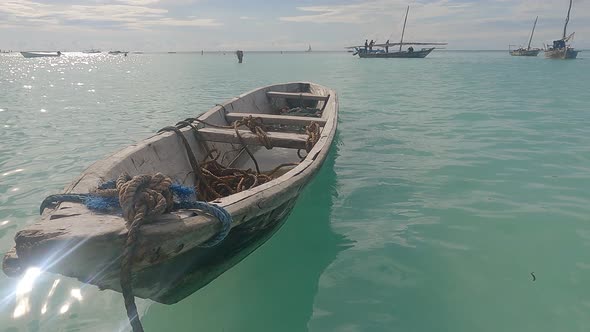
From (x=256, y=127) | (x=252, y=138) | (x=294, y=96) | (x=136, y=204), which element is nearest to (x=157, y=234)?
(x=136, y=204)

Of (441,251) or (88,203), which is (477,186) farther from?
(88,203)

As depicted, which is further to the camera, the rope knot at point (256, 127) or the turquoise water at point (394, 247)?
the rope knot at point (256, 127)

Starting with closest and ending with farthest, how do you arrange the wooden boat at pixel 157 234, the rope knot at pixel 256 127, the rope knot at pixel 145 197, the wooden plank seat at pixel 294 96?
the wooden boat at pixel 157 234 < the rope knot at pixel 145 197 < the rope knot at pixel 256 127 < the wooden plank seat at pixel 294 96

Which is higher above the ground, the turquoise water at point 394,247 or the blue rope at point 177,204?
the blue rope at point 177,204

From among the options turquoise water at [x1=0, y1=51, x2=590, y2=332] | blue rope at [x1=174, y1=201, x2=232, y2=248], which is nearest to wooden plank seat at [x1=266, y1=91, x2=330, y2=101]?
turquoise water at [x1=0, y1=51, x2=590, y2=332]

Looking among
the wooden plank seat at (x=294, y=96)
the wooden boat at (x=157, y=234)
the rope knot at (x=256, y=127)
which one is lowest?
the wooden boat at (x=157, y=234)

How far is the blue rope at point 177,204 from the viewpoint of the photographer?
2.20m

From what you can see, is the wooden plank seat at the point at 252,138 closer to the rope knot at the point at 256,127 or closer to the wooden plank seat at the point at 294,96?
the rope knot at the point at 256,127

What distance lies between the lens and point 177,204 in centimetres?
231

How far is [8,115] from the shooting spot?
12680 millimetres

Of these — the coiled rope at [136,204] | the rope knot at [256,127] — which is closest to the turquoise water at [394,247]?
the rope knot at [256,127]

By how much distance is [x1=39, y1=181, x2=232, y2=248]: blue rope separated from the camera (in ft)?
7.20

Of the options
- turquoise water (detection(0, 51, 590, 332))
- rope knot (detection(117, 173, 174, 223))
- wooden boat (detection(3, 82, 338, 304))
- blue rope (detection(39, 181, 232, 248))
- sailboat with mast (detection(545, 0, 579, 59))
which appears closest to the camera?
wooden boat (detection(3, 82, 338, 304))

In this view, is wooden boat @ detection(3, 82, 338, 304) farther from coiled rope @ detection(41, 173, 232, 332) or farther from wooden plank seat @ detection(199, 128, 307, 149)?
wooden plank seat @ detection(199, 128, 307, 149)
